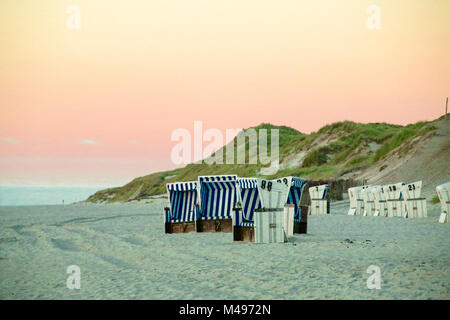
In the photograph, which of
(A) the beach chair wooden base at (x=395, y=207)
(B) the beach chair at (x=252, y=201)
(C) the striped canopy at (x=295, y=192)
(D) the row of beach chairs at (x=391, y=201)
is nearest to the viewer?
(B) the beach chair at (x=252, y=201)

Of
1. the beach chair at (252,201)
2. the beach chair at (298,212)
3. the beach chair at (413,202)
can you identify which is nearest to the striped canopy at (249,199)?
the beach chair at (252,201)

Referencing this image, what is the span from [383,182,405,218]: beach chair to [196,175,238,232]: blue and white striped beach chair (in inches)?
353

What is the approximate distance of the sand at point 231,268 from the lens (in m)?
7.24

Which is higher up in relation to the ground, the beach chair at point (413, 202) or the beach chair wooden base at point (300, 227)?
the beach chair at point (413, 202)

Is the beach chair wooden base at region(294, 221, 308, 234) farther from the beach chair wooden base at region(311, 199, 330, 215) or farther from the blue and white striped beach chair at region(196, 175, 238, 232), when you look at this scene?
the beach chair wooden base at region(311, 199, 330, 215)

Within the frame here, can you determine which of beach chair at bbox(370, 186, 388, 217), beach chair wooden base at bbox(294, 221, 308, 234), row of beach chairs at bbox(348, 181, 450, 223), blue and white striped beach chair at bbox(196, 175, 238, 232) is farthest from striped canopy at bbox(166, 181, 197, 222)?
beach chair at bbox(370, 186, 388, 217)

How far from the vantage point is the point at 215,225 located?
56.7ft

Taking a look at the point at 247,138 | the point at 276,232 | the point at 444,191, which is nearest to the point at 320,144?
the point at 247,138

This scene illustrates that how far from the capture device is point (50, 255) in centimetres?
1181

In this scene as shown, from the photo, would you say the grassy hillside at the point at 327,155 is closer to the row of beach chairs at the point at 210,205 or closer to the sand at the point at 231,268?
the row of beach chairs at the point at 210,205

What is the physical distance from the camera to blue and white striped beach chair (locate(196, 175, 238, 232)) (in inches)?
679

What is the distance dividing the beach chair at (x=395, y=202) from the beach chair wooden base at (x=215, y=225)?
9104 millimetres

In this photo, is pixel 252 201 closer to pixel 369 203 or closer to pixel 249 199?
pixel 249 199
